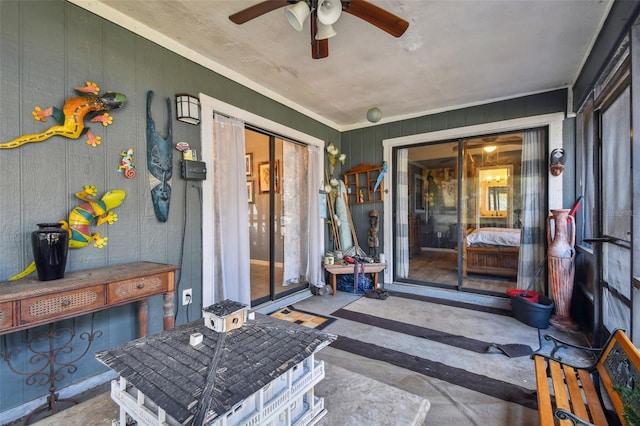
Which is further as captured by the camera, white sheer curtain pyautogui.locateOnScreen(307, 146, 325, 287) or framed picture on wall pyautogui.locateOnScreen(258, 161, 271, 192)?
white sheer curtain pyautogui.locateOnScreen(307, 146, 325, 287)

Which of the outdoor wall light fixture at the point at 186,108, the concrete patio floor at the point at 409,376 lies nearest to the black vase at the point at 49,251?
the concrete patio floor at the point at 409,376

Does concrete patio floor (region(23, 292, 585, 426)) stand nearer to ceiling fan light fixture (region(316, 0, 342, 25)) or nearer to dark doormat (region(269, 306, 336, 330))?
dark doormat (region(269, 306, 336, 330))

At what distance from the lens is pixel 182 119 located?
8.07 ft

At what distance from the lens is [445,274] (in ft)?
15.1

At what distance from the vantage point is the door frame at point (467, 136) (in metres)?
3.28

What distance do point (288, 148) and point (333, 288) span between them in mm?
2125

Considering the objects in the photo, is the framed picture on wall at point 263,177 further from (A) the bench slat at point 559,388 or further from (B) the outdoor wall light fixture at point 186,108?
(A) the bench slat at point 559,388

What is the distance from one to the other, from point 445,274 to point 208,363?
14.6 feet

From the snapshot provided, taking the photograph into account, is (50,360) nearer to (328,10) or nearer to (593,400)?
(328,10)

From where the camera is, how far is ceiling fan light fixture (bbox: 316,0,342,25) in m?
1.60

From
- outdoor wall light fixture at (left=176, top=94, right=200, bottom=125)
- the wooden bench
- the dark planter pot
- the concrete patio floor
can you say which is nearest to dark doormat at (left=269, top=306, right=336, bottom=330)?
the concrete patio floor

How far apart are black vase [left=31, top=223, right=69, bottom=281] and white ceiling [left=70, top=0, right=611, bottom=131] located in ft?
5.16

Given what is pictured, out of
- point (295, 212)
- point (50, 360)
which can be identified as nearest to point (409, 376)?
point (50, 360)

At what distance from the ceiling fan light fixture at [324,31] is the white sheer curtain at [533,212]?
3.14 m
